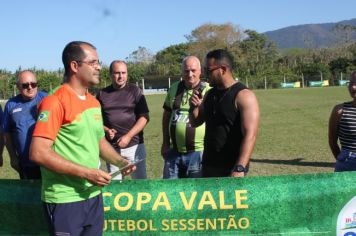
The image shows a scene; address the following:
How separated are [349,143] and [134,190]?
87.7 inches

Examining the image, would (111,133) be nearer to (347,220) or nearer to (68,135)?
(68,135)

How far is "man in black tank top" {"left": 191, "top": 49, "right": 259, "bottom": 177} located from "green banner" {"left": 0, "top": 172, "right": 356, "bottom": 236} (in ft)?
0.86

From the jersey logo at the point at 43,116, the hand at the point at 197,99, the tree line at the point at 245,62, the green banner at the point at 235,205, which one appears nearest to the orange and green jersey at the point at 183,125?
the hand at the point at 197,99

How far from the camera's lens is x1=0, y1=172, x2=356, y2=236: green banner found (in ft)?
13.0

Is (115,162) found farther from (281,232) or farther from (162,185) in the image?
(281,232)

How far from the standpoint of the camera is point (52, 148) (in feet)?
9.62

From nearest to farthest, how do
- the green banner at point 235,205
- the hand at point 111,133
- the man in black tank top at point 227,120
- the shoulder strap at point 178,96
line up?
the man in black tank top at point 227,120 < the green banner at point 235,205 < the shoulder strap at point 178,96 < the hand at point 111,133

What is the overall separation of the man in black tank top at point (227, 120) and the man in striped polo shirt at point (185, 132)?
803mm

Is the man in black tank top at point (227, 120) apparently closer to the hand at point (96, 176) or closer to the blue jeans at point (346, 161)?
the blue jeans at point (346, 161)

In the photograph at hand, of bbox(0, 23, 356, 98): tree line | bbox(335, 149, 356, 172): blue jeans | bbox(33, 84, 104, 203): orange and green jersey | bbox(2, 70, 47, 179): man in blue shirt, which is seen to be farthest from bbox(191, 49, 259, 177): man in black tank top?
bbox(0, 23, 356, 98): tree line

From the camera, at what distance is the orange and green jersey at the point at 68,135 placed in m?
2.83

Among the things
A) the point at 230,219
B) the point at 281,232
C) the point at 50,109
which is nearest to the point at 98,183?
the point at 50,109

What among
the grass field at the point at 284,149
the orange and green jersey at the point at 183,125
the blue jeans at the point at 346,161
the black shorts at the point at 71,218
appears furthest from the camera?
the grass field at the point at 284,149

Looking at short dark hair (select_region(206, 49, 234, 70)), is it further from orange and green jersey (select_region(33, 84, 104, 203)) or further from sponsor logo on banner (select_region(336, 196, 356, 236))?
sponsor logo on banner (select_region(336, 196, 356, 236))
